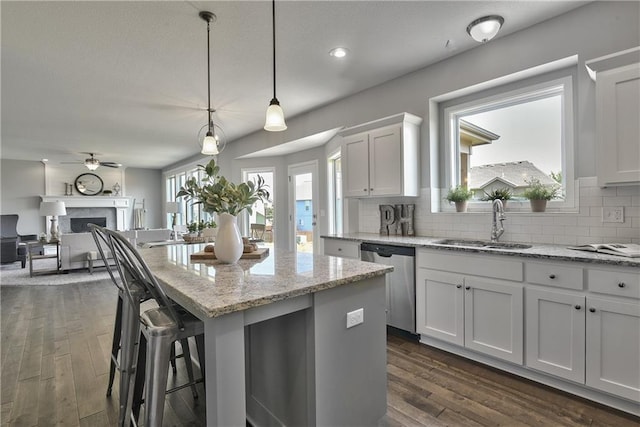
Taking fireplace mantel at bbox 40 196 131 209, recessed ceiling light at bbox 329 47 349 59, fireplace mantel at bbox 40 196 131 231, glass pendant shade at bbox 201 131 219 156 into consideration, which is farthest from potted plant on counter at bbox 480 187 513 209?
fireplace mantel at bbox 40 196 131 209

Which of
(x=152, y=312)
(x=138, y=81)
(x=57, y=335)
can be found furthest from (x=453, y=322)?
(x=138, y=81)

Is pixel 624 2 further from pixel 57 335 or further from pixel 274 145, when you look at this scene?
pixel 57 335

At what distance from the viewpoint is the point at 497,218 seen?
9.18 ft

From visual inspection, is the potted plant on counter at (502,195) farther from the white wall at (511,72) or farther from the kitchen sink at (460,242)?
the kitchen sink at (460,242)

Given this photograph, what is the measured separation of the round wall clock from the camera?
9602 mm

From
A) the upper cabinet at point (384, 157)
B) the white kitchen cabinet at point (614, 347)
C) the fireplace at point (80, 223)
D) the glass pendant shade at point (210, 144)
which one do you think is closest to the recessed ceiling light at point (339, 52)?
the upper cabinet at point (384, 157)

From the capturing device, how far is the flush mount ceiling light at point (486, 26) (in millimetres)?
2477

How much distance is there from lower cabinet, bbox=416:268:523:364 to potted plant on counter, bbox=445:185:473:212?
31.9 inches

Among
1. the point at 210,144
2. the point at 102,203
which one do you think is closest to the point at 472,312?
the point at 210,144

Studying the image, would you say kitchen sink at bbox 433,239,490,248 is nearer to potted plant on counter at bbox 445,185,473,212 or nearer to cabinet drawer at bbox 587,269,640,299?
potted plant on counter at bbox 445,185,473,212

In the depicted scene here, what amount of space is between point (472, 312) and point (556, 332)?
1.74 feet

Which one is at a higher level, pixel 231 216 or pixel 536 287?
pixel 231 216

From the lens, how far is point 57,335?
3188 millimetres

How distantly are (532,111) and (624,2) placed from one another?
863 millimetres
